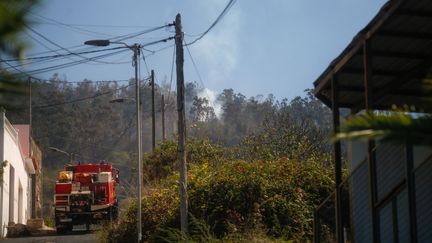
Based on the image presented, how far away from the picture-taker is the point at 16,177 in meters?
42.2

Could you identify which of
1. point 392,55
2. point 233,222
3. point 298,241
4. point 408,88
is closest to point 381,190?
point 408,88

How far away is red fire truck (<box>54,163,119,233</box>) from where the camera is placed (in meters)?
36.6

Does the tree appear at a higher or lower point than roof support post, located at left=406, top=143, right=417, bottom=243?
higher

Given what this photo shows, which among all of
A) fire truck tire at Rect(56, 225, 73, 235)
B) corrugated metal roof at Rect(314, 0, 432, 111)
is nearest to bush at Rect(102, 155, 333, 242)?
corrugated metal roof at Rect(314, 0, 432, 111)

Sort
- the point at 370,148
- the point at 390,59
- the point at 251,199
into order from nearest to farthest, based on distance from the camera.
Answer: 1. the point at 370,148
2. the point at 390,59
3. the point at 251,199

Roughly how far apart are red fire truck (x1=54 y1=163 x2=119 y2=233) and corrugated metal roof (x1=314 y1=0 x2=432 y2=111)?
24.8 m

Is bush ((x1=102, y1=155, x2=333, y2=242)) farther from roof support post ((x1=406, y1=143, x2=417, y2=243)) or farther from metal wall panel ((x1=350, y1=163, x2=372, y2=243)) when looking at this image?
roof support post ((x1=406, y1=143, x2=417, y2=243))

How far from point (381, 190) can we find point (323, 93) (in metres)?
2.01

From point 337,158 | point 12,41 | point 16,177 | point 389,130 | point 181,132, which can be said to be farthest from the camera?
point 16,177

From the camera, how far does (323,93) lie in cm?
1339

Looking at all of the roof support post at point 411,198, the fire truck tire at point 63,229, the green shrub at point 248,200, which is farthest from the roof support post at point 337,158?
the fire truck tire at point 63,229

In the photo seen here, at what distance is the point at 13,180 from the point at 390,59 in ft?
108

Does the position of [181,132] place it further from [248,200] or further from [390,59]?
[390,59]

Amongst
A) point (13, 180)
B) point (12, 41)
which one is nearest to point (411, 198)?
point (12, 41)
